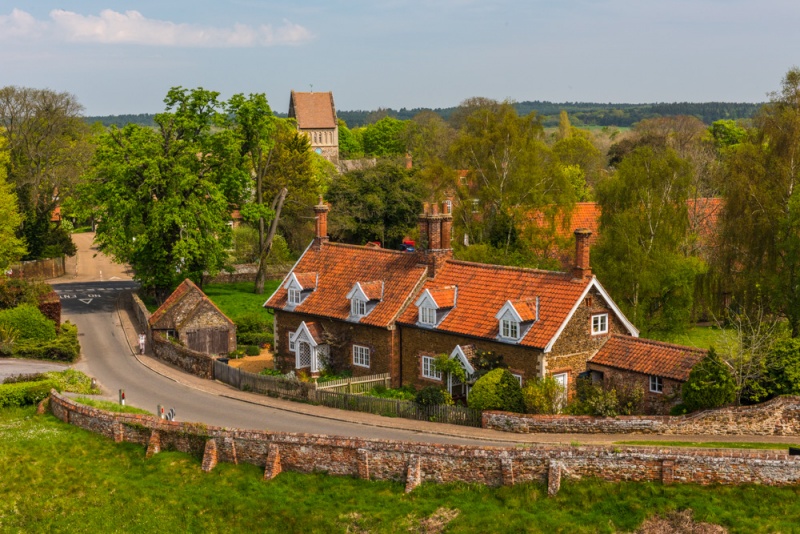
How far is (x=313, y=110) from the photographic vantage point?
15500 cm

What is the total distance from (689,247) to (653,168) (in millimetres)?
8316

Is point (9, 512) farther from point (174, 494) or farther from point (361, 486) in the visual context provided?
point (361, 486)

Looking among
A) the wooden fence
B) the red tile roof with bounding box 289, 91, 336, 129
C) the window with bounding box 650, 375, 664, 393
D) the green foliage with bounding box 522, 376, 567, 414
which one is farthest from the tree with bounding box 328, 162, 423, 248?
the red tile roof with bounding box 289, 91, 336, 129

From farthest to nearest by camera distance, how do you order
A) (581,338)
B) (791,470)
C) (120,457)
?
(581,338) < (120,457) < (791,470)

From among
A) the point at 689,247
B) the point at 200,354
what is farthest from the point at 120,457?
the point at 689,247

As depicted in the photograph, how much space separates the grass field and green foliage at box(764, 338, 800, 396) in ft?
26.7

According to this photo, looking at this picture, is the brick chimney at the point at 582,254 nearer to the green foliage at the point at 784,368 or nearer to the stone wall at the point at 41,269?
the green foliage at the point at 784,368

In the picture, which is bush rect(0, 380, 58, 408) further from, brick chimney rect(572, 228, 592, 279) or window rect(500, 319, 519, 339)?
brick chimney rect(572, 228, 592, 279)

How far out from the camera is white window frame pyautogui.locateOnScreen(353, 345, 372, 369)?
4338cm

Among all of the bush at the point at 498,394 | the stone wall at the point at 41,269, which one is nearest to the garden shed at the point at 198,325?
the bush at the point at 498,394

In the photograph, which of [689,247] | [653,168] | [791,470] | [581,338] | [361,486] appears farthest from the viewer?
[689,247]

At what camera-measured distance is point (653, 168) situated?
47.1m

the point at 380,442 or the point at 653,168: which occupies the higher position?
the point at 653,168

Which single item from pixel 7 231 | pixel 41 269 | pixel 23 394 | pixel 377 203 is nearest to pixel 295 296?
pixel 23 394
